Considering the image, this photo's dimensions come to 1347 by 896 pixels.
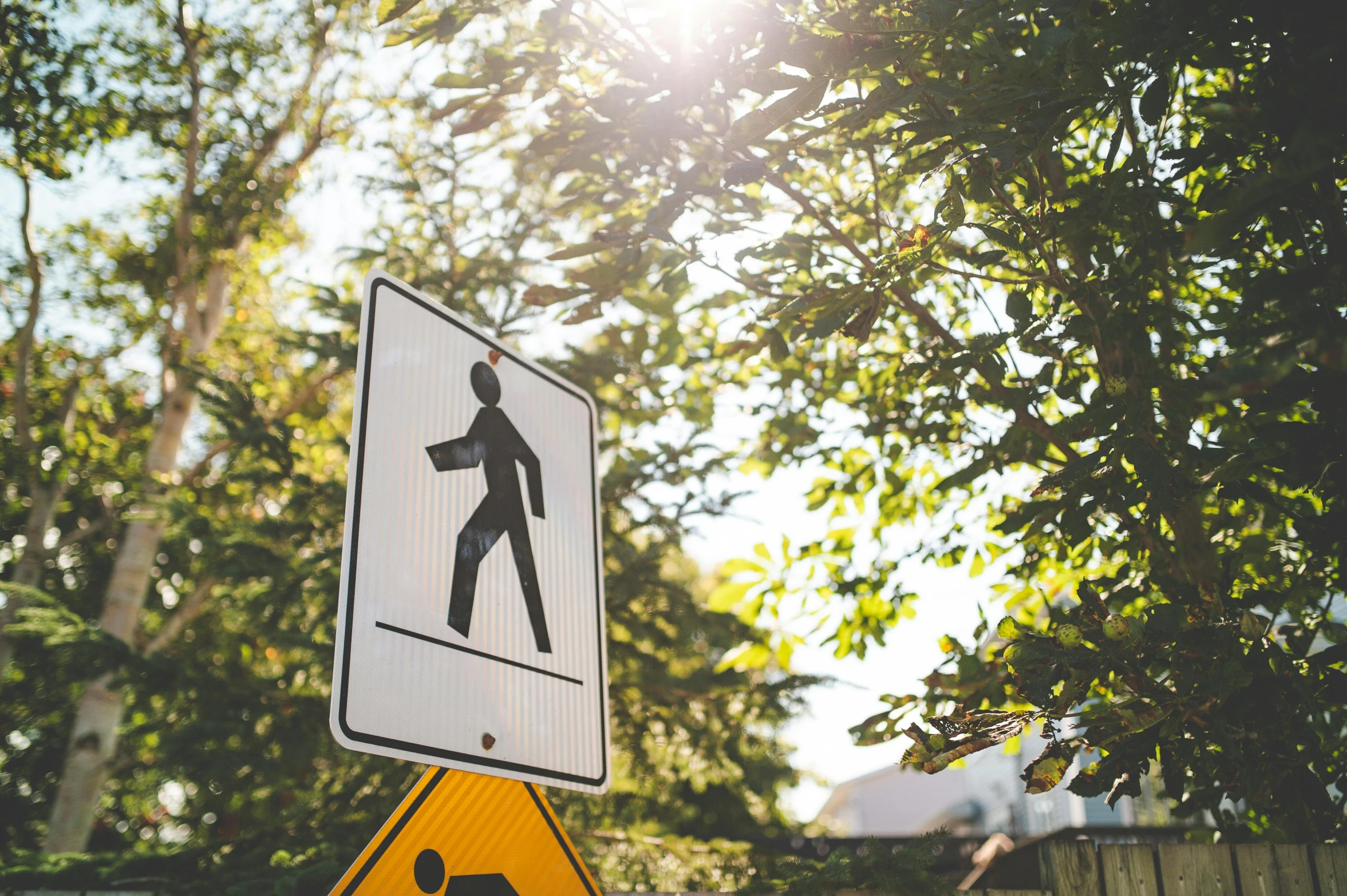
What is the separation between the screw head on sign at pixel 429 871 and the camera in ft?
5.75

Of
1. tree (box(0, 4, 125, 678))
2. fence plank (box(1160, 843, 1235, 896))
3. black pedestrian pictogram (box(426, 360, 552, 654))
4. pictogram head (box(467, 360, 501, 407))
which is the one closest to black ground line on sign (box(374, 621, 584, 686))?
black pedestrian pictogram (box(426, 360, 552, 654))

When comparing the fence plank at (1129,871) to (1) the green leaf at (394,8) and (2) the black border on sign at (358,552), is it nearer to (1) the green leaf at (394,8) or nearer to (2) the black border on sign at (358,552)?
(2) the black border on sign at (358,552)

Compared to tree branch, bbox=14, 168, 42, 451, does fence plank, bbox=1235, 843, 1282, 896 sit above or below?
below

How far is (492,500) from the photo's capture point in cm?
230

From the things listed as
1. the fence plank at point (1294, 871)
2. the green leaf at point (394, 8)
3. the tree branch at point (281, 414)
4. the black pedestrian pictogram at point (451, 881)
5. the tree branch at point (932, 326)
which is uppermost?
the tree branch at point (281, 414)

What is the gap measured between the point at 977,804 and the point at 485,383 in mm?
29244

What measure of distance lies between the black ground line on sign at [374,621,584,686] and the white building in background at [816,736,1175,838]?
111 cm

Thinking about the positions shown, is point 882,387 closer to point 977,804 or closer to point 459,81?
point 459,81

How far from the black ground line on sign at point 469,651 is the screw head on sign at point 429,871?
412 mm

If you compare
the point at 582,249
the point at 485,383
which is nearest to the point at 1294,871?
the point at 485,383

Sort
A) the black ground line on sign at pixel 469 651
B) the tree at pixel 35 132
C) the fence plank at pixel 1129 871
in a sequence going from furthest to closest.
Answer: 1. the tree at pixel 35 132
2. the fence plank at pixel 1129 871
3. the black ground line on sign at pixel 469 651

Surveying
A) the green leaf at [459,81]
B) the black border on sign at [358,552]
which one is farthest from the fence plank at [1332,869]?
the green leaf at [459,81]

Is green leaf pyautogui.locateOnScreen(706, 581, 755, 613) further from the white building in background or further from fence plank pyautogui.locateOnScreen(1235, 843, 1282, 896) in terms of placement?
fence plank pyautogui.locateOnScreen(1235, 843, 1282, 896)

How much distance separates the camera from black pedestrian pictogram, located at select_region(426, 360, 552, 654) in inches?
83.0
